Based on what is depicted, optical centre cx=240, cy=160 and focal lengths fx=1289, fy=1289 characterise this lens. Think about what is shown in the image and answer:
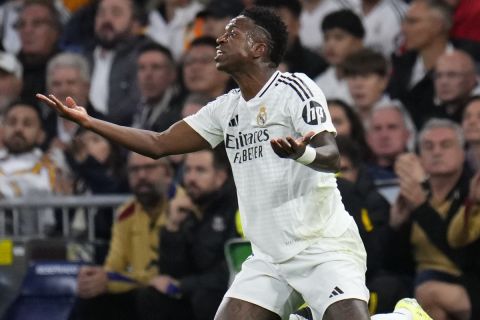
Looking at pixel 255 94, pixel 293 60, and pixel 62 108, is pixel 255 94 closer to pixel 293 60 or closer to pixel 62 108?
pixel 62 108

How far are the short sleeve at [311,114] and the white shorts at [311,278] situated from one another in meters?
0.57

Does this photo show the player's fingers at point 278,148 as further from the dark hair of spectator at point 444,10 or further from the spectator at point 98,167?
the spectator at point 98,167

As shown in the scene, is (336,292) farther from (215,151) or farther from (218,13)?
(218,13)

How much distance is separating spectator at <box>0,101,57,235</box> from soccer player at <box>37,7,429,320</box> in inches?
156

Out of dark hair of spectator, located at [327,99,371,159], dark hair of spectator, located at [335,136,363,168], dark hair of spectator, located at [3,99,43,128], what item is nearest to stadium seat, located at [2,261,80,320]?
dark hair of spectator, located at [335,136,363,168]

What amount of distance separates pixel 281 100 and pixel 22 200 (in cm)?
442

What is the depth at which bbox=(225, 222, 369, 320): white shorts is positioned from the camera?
5.99 metres

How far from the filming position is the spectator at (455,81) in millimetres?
9266

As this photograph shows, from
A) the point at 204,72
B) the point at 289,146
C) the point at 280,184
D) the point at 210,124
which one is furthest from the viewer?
the point at 204,72

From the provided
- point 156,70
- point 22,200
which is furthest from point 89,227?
point 156,70

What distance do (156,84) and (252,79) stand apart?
4815 mm

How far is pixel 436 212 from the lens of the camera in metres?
8.53

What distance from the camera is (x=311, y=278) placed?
6.06 metres

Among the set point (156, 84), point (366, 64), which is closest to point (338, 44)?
point (366, 64)
